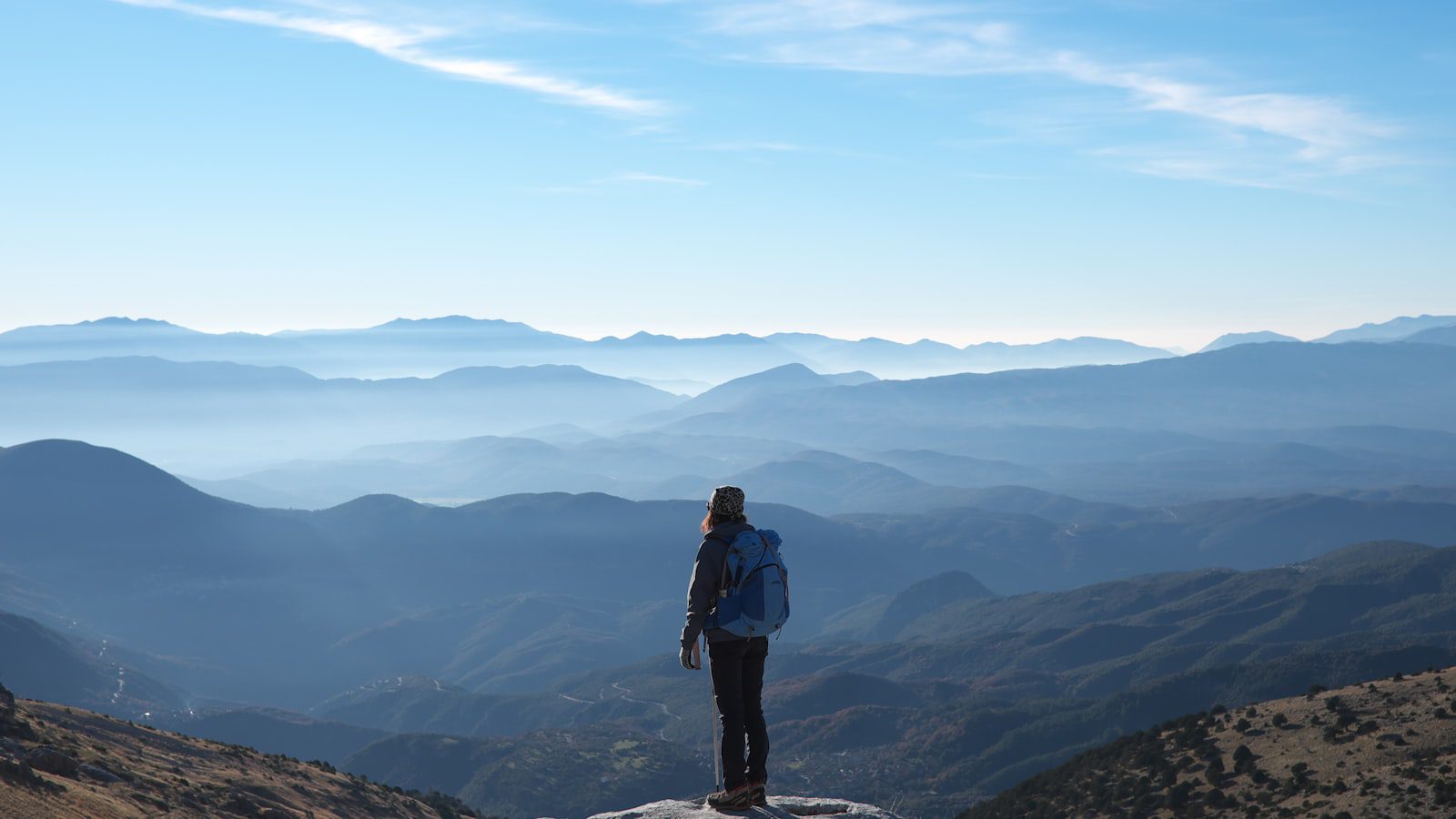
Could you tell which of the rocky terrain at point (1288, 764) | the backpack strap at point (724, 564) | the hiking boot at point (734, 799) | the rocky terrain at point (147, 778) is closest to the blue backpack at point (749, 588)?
the backpack strap at point (724, 564)

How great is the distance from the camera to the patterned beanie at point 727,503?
1440cm

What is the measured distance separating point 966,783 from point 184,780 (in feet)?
310

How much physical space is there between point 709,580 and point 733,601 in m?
0.38

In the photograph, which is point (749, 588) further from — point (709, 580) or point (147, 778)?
point (147, 778)

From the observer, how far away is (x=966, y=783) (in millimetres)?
109812

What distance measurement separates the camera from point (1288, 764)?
112ft

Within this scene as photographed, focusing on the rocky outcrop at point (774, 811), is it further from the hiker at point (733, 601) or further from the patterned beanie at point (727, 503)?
the patterned beanie at point (727, 503)

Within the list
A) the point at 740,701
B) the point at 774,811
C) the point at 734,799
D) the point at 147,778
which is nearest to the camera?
the point at 740,701

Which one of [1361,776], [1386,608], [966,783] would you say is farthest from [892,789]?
[1386,608]

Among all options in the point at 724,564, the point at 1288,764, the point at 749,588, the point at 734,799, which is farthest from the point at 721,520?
the point at 1288,764

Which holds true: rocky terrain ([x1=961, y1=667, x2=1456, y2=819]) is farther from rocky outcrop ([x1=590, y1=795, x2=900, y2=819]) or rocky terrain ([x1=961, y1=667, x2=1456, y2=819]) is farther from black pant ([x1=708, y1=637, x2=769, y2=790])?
black pant ([x1=708, y1=637, x2=769, y2=790])

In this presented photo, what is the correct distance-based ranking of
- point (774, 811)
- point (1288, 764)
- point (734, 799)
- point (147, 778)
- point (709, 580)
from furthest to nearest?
point (1288, 764), point (147, 778), point (774, 811), point (734, 799), point (709, 580)

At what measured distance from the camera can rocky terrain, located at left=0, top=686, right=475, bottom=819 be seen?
18156mm

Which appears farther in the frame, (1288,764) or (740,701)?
(1288,764)
